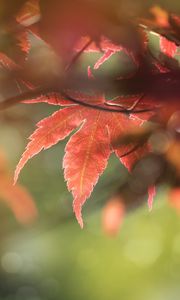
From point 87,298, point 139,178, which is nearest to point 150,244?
point 87,298

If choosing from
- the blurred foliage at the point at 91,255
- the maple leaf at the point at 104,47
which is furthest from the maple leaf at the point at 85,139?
the blurred foliage at the point at 91,255

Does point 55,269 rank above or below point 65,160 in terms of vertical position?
below

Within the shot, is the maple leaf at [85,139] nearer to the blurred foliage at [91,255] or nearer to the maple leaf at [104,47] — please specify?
the maple leaf at [104,47]

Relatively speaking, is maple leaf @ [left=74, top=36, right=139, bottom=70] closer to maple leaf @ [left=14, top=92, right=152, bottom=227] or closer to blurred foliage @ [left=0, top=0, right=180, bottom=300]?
maple leaf @ [left=14, top=92, right=152, bottom=227]

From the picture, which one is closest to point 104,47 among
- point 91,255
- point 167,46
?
point 167,46

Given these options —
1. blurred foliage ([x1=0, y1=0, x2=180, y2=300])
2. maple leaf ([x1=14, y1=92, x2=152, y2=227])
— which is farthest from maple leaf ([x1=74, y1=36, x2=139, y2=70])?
blurred foliage ([x1=0, y1=0, x2=180, y2=300])

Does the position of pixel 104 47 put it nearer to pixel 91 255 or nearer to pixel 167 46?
pixel 167 46

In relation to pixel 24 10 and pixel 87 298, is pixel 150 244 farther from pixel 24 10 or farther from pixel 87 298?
pixel 24 10

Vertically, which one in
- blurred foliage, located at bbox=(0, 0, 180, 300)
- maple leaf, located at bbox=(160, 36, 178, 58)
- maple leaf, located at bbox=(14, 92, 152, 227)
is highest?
maple leaf, located at bbox=(160, 36, 178, 58)
